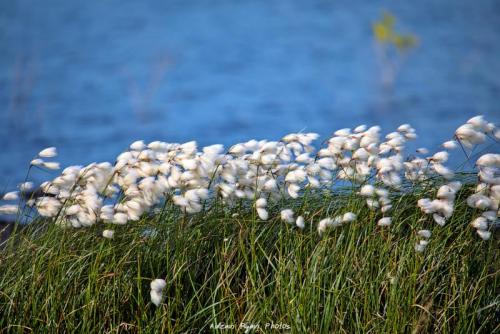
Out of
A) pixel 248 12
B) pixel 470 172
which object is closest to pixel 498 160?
pixel 470 172

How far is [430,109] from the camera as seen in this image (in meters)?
12.6

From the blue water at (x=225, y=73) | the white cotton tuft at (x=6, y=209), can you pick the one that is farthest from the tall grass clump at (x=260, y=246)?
the blue water at (x=225, y=73)

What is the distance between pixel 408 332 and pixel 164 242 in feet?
2.76

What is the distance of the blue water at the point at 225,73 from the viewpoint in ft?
39.2

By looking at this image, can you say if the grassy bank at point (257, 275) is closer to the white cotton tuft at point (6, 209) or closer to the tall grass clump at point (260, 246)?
the tall grass clump at point (260, 246)

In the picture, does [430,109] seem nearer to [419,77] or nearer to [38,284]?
[419,77]

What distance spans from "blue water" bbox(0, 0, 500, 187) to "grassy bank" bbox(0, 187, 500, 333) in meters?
7.98

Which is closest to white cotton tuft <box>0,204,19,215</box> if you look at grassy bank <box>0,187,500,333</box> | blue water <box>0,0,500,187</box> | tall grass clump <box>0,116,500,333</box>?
tall grass clump <box>0,116,500,333</box>

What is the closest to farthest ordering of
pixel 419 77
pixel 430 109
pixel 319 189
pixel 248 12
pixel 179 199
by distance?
1. pixel 179 199
2. pixel 319 189
3. pixel 430 109
4. pixel 419 77
5. pixel 248 12

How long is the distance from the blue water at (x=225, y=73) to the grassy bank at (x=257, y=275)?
314 inches

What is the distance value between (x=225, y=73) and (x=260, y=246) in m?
13.4

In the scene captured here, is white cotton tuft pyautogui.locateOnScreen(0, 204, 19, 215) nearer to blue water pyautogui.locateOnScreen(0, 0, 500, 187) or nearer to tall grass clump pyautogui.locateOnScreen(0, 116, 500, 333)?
tall grass clump pyautogui.locateOnScreen(0, 116, 500, 333)

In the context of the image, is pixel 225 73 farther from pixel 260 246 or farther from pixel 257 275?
pixel 260 246

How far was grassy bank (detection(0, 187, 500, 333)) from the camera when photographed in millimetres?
2277
